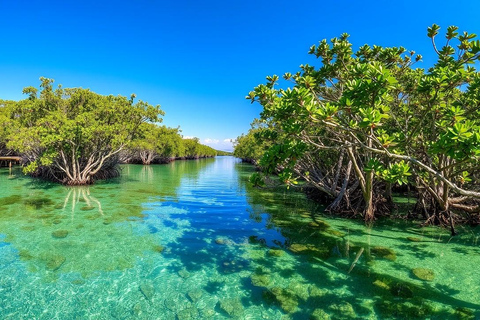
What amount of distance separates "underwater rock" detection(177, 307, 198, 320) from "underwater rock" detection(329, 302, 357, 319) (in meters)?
2.45

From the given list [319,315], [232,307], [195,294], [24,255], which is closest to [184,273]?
[195,294]

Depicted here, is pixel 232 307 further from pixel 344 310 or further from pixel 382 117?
pixel 382 117

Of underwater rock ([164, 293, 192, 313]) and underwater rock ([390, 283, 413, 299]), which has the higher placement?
underwater rock ([390, 283, 413, 299])

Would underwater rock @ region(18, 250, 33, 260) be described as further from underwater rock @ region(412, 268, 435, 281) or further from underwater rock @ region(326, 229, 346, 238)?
underwater rock @ region(412, 268, 435, 281)

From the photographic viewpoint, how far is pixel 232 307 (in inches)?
183

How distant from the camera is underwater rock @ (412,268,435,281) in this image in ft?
18.8

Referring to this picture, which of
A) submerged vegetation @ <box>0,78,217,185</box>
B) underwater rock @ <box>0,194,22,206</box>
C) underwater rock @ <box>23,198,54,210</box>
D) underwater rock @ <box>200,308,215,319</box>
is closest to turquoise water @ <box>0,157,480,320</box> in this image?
underwater rock @ <box>200,308,215,319</box>

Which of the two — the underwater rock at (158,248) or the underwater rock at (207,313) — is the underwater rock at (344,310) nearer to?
the underwater rock at (207,313)

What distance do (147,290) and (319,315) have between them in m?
3.37

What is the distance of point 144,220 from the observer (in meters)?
10.2

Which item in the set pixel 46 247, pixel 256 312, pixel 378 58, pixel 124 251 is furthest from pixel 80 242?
pixel 378 58

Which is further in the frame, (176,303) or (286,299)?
(286,299)

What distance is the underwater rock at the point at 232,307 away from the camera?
4.47 m

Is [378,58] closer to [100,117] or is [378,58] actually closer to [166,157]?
[100,117]
